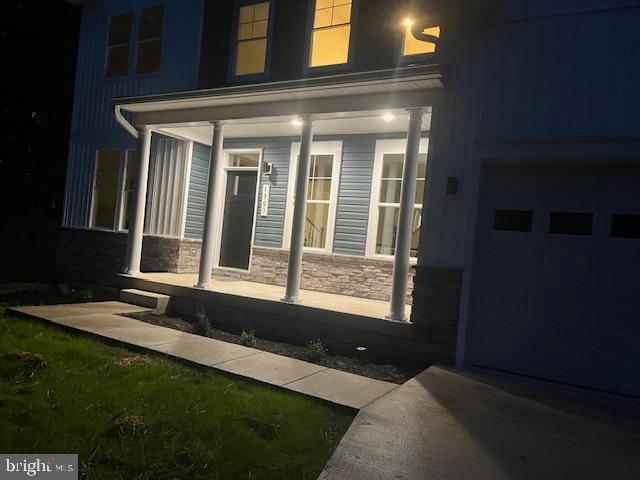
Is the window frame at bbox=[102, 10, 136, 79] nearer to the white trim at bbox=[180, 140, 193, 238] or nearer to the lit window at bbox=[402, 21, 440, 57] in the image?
the white trim at bbox=[180, 140, 193, 238]

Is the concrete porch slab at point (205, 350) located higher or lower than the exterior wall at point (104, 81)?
lower

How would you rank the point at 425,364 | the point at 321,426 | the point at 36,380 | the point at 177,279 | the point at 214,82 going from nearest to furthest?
the point at 321,426 → the point at 36,380 → the point at 425,364 → the point at 177,279 → the point at 214,82

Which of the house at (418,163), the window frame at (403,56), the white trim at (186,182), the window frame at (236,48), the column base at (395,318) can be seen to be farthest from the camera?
the white trim at (186,182)

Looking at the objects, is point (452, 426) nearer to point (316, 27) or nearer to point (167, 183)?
point (316, 27)

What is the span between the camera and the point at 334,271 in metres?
8.70

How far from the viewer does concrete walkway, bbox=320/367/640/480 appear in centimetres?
304

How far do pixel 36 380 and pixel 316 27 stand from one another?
7.40m

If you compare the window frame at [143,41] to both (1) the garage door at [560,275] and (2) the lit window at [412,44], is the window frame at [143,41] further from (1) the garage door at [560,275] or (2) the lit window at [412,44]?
(1) the garage door at [560,275]

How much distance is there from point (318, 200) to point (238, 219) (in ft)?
6.89

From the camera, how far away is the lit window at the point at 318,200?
29.6 ft

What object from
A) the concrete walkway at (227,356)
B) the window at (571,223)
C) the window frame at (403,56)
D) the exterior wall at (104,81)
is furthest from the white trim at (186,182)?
the window at (571,223)

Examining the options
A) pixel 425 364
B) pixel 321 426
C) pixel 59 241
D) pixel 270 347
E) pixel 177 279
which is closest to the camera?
pixel 321 426

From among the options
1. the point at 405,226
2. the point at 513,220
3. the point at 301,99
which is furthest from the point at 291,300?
the point at 513,220

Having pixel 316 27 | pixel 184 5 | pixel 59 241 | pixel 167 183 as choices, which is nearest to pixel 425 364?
pixel 316 27
